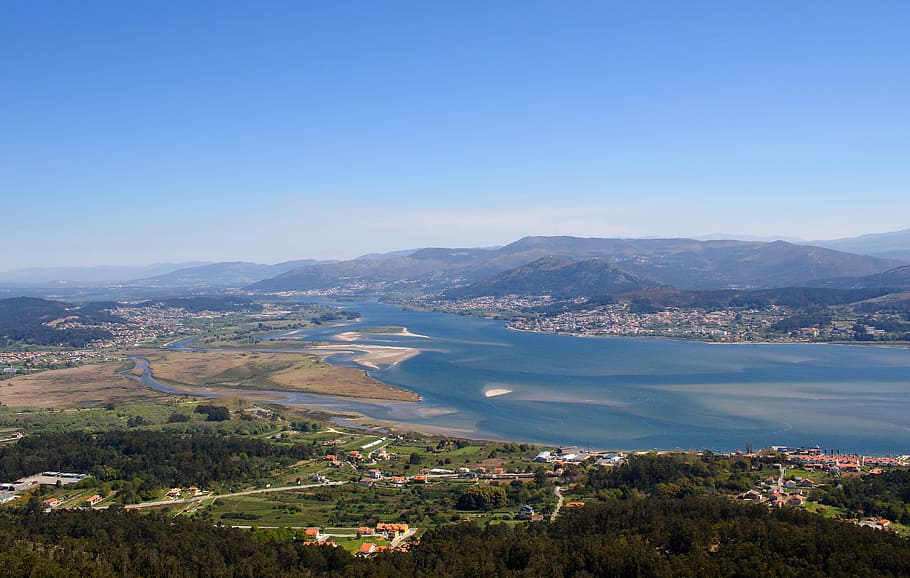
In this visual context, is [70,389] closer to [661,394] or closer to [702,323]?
[661,394]

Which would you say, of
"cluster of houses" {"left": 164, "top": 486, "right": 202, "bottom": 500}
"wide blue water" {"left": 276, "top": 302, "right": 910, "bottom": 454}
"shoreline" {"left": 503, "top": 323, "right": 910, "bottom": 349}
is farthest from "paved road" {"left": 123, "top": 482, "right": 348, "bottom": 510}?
"shoreline" {"left": 503, "top": 323, "right": 910, "bottom": 349}

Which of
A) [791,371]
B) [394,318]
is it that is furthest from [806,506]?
[394,318]

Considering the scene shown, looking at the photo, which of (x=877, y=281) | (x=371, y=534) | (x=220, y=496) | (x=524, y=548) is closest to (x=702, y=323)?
(x=877, y=281)

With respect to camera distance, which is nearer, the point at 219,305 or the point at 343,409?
the point at 343,409

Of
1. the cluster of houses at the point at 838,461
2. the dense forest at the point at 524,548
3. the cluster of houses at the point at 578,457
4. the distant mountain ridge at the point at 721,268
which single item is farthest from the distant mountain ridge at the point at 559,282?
the dense forest at the point at 524,548

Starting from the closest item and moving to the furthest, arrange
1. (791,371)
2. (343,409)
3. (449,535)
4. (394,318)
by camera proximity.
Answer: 1. (449,535)
2. (343,409)
3. (791,371)
4. (394,318)

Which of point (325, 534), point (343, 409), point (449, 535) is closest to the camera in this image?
point (449, 535)

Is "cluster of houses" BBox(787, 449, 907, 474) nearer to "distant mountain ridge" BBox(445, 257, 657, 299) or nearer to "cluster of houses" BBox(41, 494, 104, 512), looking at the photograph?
"cluster of houses" BBox(41, 494, 104, 512)

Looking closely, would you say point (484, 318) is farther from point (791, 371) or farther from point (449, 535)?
point (449, 535)
